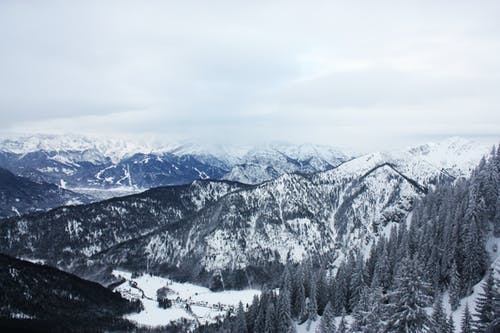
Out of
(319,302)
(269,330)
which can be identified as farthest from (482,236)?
(269,330)

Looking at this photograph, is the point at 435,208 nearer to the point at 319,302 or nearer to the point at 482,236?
the point at 482,236

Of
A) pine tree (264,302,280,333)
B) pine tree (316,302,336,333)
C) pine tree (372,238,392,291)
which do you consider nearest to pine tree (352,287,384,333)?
pine tree (316,302,336,333)

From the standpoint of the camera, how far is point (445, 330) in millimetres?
67375

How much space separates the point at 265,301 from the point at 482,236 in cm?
7138

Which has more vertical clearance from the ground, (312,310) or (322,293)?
(322,293)

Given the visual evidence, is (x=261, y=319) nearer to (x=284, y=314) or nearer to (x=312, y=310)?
(x=284, y=314)

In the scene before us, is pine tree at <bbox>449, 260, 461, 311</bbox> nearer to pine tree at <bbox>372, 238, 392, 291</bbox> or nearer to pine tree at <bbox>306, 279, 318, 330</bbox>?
pine tree at <bbox>372, 238, 392, 291</bbox>

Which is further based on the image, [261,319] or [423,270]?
[261,319]

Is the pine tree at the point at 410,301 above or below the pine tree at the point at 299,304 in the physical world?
above

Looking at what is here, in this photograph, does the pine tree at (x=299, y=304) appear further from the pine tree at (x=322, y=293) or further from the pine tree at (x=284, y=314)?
the pine tree at (x=284, y=314)

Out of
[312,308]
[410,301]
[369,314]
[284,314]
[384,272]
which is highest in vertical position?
[410,301]

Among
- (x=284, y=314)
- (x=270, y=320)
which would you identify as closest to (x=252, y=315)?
(x=270, y=320)

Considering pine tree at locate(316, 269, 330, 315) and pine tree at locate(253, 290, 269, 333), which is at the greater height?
pine tree at locate(316, 269, 330, 315)

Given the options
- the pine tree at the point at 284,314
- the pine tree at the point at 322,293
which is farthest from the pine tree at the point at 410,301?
the pine tree at the point at 322,293
